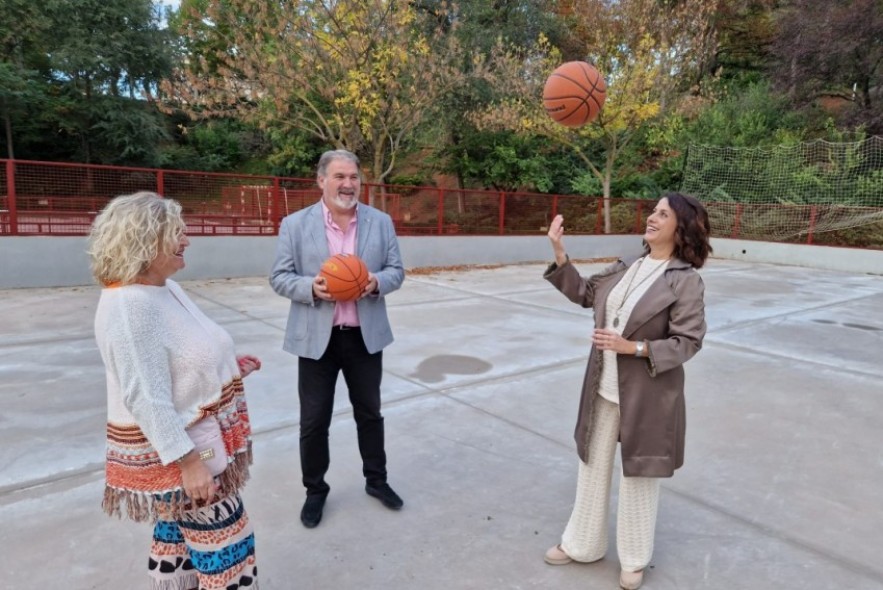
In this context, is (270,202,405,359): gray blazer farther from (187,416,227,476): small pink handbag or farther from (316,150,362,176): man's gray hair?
(187,416,227,476): small pink handbag

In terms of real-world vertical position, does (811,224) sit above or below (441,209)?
below

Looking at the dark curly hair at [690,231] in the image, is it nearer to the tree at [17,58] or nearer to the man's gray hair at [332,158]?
the man's gray hair at [332,158]

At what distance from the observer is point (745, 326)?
7.11 meters

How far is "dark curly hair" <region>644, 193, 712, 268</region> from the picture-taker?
2188mm

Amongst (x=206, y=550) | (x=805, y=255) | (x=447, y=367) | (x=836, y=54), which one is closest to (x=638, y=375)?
(x=206, y=550)

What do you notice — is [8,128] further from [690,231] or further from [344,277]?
[690,231]

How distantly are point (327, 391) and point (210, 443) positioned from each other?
1127 millimetres

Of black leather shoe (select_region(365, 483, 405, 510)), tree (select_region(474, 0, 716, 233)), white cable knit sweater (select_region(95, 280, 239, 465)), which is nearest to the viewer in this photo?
white cable knit sweater (select_region(95, 280, 239, 465))

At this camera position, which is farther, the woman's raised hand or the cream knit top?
the woman's raised hand

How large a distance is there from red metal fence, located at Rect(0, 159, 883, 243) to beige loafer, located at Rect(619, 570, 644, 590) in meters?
8.67

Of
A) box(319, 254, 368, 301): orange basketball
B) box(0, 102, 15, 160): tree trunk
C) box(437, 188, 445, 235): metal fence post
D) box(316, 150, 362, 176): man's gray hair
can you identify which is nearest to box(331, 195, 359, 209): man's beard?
box(316, 150, 362, 176): man's gray hair

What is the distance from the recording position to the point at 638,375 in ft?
7.06

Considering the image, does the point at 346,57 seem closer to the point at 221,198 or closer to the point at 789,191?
the point at 221,198

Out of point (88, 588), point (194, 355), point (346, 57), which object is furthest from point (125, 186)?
point (194, 355)
